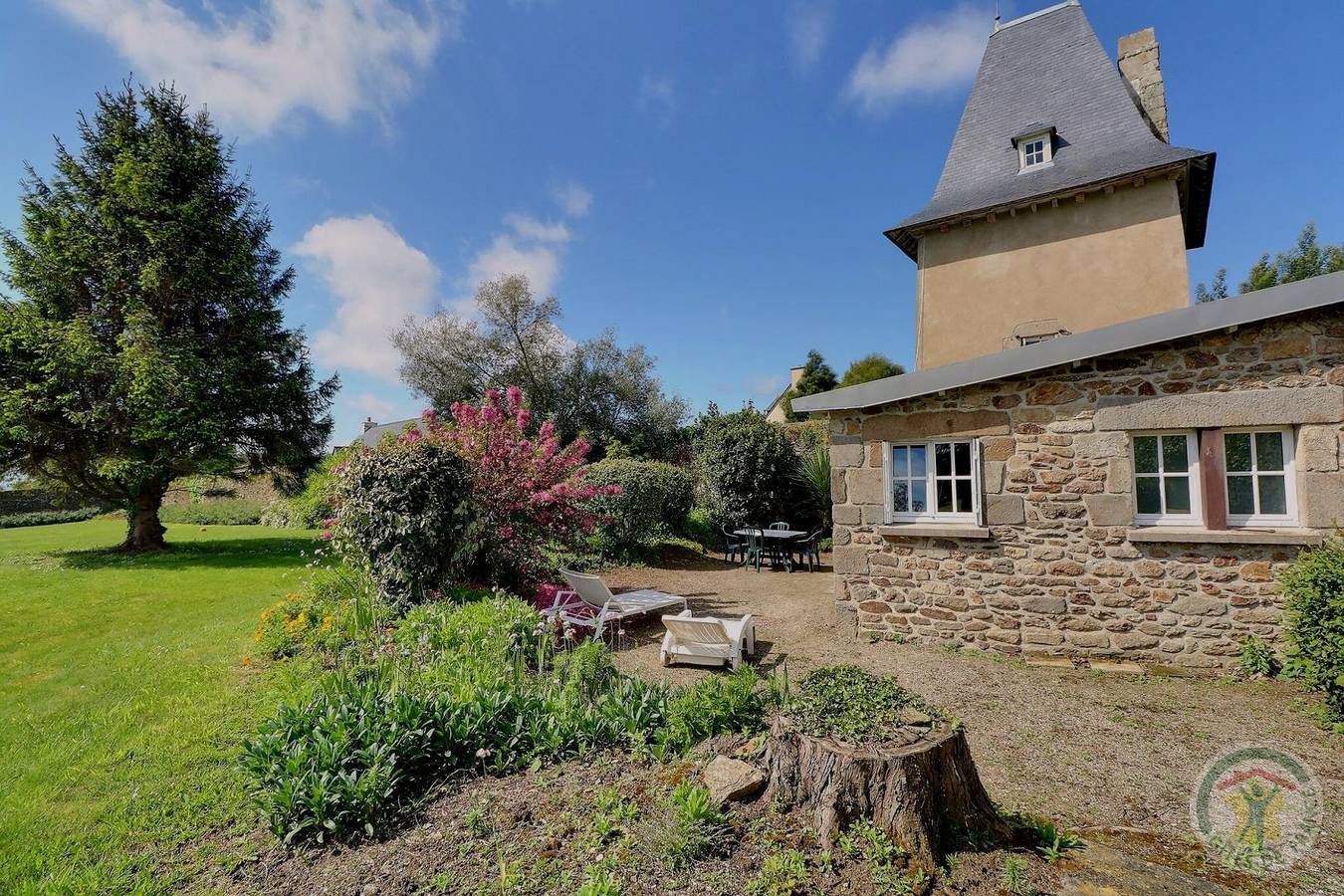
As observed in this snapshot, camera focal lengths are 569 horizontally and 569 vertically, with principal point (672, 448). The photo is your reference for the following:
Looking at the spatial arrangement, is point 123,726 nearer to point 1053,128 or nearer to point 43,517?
point 1053,128

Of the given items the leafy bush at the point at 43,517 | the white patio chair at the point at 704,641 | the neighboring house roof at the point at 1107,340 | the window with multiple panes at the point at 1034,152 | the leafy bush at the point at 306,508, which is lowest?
the white patio chair at the point at 704,641

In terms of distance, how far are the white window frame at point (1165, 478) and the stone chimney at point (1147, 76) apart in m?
11.4

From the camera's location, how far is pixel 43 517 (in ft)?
72.6

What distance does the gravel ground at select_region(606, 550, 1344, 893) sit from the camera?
311 cm

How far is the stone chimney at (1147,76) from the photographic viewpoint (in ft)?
41.8

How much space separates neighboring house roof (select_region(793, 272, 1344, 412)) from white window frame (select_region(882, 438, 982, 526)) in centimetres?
59

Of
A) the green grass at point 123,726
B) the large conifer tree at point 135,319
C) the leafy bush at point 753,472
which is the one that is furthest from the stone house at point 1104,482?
the large conifer tree at point 135,319

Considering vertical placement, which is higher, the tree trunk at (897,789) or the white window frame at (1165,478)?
the white window frame at (1165,478)

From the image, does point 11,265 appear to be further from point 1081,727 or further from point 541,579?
point 1081,727

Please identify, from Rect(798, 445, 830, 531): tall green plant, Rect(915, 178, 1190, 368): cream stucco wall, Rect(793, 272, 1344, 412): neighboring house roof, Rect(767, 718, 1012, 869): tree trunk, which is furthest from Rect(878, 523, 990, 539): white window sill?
Rect(915, 178, 1190, 368): cream stucco wall

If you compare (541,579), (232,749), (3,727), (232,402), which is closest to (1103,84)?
(541,579)

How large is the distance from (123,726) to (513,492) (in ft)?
→ 14.3

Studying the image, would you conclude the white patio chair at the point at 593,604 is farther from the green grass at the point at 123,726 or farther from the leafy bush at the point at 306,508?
the leafy bush at the point at 306,508

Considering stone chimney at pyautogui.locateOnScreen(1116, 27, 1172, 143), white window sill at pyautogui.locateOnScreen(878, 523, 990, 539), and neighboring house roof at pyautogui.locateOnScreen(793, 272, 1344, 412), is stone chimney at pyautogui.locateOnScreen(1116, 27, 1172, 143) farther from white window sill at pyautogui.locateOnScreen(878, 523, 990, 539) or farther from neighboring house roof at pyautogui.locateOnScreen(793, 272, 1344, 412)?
white window sill at pyautogui.locateOnScreen(878, 523, 990, 539)
